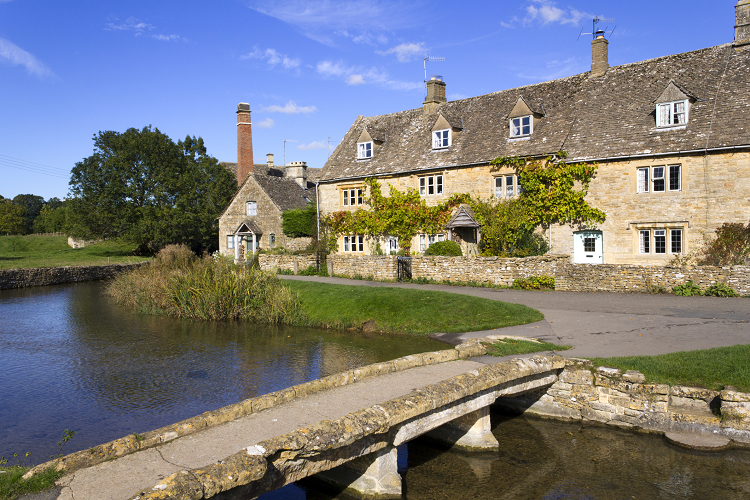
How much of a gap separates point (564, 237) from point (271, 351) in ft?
Answer: 55.6

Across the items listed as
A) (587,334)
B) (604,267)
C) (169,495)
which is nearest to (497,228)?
(604,267)

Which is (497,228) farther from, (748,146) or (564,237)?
(748,146)

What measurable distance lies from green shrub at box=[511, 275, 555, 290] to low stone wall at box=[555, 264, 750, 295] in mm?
279

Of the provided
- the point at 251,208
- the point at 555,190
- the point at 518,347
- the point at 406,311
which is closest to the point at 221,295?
the point at 406,311

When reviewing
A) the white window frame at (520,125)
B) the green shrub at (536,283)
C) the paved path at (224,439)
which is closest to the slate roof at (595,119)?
the white window frame at (520,125)

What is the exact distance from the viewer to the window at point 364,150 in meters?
36.0

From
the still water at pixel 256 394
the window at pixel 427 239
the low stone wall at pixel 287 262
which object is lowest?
the still water at pixel 256 394

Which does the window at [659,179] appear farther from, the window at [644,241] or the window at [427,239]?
the window at [427,239]

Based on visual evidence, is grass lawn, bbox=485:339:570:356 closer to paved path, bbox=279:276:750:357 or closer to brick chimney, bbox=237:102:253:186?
paved path, bbox=279:276:750:357

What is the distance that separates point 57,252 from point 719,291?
194 feet

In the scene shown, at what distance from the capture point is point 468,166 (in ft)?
100

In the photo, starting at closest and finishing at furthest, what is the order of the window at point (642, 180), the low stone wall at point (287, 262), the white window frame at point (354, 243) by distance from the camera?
the window at point (642, 180), the low stone wall at point (287, 262), the white window frame at point (354, 243)

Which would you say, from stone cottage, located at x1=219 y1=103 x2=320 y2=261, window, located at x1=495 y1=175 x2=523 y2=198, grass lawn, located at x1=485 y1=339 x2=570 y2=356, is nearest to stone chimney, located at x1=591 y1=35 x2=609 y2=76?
window, located at x1=495 y1=175 x2=523 y2=198

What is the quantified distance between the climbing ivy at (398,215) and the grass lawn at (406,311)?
349 inches
